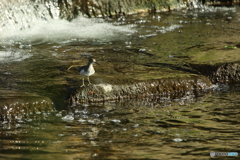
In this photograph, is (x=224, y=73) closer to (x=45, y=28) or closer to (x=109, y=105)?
(x=109, y=105)

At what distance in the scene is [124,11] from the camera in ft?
50.9

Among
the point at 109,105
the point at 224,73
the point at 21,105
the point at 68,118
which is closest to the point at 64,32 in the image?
the point at 224,73

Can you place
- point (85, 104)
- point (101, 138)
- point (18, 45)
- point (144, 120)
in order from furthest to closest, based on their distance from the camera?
point (18, 45) < point (85, 104) < point (144, 120) < point (101, 138)

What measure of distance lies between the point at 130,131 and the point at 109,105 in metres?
1.30

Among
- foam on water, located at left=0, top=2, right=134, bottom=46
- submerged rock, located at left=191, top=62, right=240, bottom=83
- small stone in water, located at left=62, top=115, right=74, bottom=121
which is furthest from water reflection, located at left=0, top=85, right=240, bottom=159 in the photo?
foam on water, located at left=0, top=2, right=134, bottom=46

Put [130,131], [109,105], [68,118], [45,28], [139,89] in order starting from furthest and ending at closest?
[45,28]
[139,89]
[109,105]
[68,118]
[130,131]

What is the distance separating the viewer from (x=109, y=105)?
21.0ft

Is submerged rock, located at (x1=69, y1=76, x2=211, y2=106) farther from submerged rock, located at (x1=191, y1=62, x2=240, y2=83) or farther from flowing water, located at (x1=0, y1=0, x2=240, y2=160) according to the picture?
submerged rock, located at (x1=191, y1=62, x2=240, y2=83)

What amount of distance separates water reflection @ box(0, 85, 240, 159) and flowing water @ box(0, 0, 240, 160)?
1cm

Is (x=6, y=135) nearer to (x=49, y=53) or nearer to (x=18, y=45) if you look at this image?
(x=49, y=53)

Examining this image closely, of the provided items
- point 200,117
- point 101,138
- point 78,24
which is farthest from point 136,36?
point 101,138

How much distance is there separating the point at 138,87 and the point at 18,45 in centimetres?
474

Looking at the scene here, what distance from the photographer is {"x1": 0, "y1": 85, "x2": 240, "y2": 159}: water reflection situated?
176 inches

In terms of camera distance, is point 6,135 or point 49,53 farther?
point 49,53
